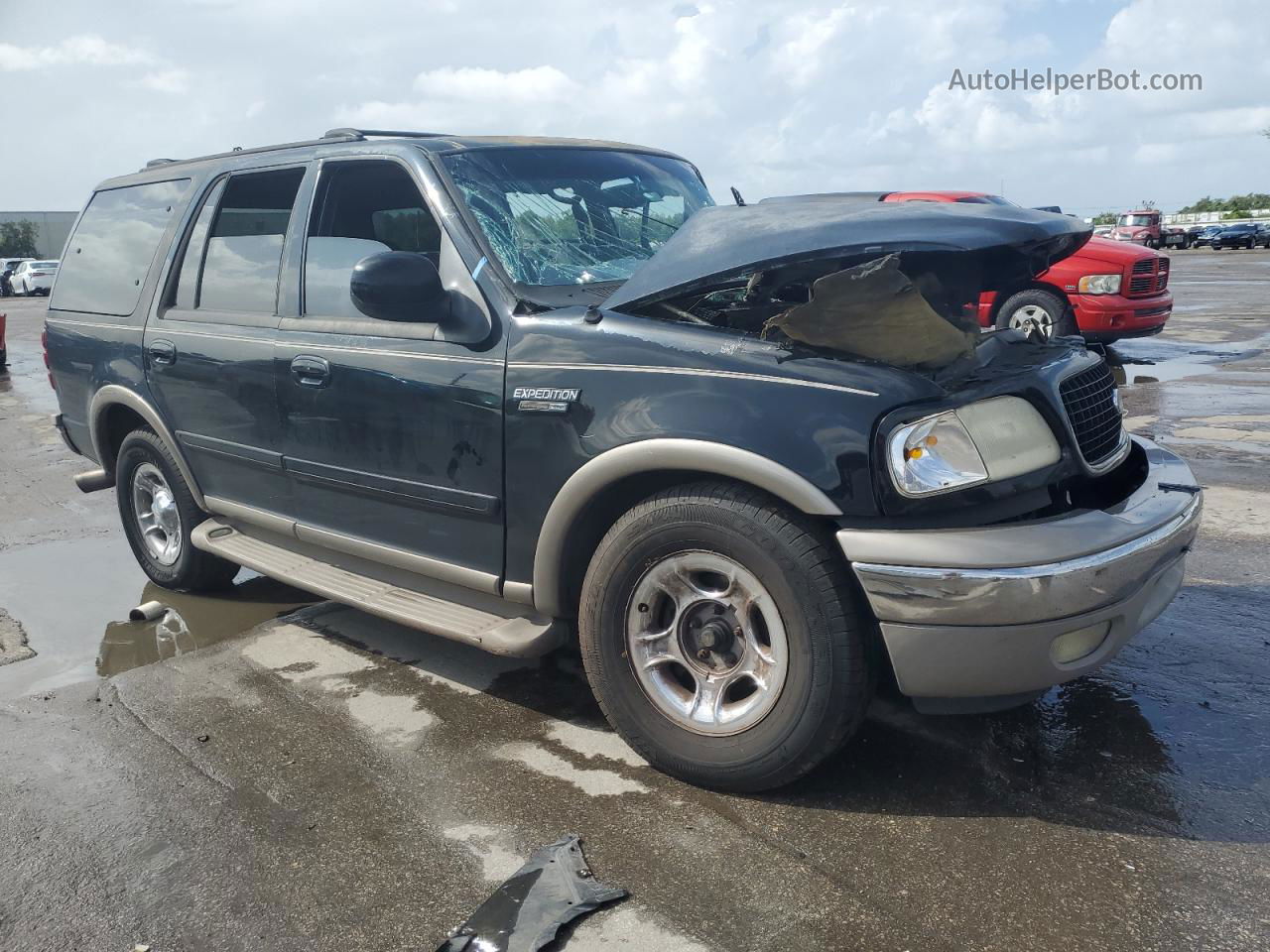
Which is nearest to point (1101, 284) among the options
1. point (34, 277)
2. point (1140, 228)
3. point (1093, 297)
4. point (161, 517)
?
point (1093, 297)

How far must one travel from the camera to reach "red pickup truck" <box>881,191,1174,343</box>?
1082 centimetres

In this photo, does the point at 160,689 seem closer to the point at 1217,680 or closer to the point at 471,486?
the point at 471,486

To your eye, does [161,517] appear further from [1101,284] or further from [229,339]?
[1101,284]

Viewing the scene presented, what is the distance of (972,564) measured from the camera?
8.48ft

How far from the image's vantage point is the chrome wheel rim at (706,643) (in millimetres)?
2914

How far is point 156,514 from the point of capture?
5.24m

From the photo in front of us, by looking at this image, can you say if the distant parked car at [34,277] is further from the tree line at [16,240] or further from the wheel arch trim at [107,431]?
the wheel arch trim at [107,431]

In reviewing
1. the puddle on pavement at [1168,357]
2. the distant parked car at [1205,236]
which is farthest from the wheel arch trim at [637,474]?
the distant parked car at [1205,236]

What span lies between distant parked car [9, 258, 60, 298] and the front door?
138 feet

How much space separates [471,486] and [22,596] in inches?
123

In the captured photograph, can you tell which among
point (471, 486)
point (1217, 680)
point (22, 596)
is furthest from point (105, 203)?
point (1217, 680)

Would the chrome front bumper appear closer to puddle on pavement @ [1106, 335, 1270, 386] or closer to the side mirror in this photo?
the side mirror

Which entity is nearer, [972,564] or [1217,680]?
[972,564]

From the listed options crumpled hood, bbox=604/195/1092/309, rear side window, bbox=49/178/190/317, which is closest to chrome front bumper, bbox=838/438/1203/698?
crumpled hood, bbox=604/195/1092/309
